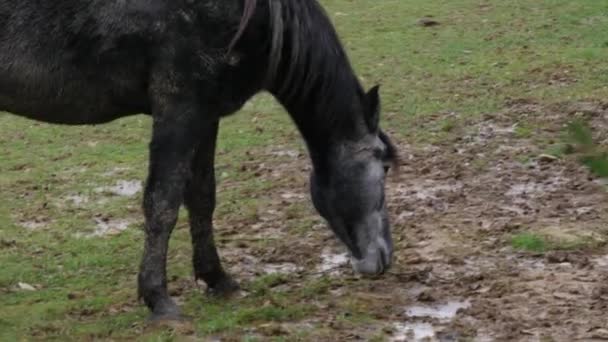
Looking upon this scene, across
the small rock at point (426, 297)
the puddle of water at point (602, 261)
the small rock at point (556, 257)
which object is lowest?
the puddle of water at point (602, 261)

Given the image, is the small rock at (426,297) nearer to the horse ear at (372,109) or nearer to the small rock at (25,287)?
the horse ear at (372,109)

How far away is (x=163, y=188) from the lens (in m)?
5.10

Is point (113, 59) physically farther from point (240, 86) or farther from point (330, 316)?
point (330, 316)

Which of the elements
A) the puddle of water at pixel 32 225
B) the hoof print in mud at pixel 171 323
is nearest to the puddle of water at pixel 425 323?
the hoof print in mud at pixel 171 323

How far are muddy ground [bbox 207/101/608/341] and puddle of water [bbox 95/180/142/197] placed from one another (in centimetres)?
80

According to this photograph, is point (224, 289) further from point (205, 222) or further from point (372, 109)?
point (372, 109)

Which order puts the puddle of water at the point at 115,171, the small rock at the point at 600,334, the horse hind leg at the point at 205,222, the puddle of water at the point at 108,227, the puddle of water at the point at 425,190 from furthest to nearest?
the puddle of water at the point at 115,171 < the puddle of water at the point at 425,190 < the puddle of water at the point at 108,227 < the horse hind leg at the point at 205,222 < the small rock at the point at 600,334

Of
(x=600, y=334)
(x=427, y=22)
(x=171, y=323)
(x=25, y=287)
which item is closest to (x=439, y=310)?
(x=600, y=334)

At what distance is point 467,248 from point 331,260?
84cm

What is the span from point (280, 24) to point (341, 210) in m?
1.09

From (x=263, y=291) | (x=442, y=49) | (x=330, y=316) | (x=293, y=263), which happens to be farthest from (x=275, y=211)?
(x=442, y=49)

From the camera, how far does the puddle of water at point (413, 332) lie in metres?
4.81

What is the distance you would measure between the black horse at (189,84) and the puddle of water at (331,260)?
0.68 m

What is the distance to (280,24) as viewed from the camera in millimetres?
4949
